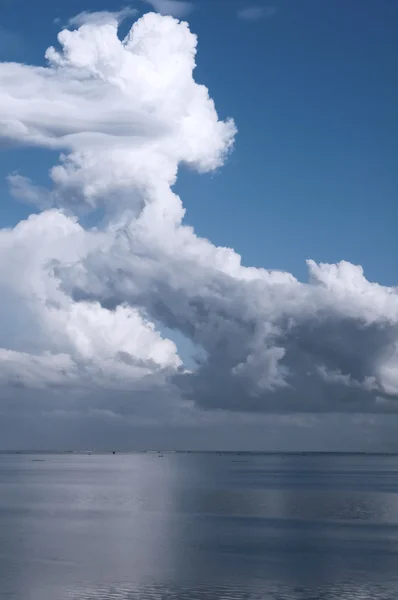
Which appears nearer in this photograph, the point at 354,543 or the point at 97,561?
the point at 97,561

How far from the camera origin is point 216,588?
49531 mm

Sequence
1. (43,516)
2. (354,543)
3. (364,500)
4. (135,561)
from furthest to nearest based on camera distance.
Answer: (364,500) < (43,516) < (354,543) < (135,561)

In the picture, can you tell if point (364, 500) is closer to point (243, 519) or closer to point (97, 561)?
point (243, 519)

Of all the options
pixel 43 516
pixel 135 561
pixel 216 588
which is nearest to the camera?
pixel 216 588

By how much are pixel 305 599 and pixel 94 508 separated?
62.0m

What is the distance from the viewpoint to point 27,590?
48.9 m

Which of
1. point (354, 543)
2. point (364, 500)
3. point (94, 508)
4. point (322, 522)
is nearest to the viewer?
point (354, 543)

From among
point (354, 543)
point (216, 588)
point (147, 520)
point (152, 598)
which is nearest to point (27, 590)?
point (152, 598)

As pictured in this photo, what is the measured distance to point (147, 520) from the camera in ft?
293

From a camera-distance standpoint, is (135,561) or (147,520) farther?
(147,520)

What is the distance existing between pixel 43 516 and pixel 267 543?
116 feet

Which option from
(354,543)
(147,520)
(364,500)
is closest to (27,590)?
(354,543)

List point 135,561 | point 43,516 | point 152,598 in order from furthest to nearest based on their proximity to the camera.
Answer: point 43,516, point 135,561, point 152,598

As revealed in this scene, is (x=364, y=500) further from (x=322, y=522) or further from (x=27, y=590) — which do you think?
(x=27, y=590)
